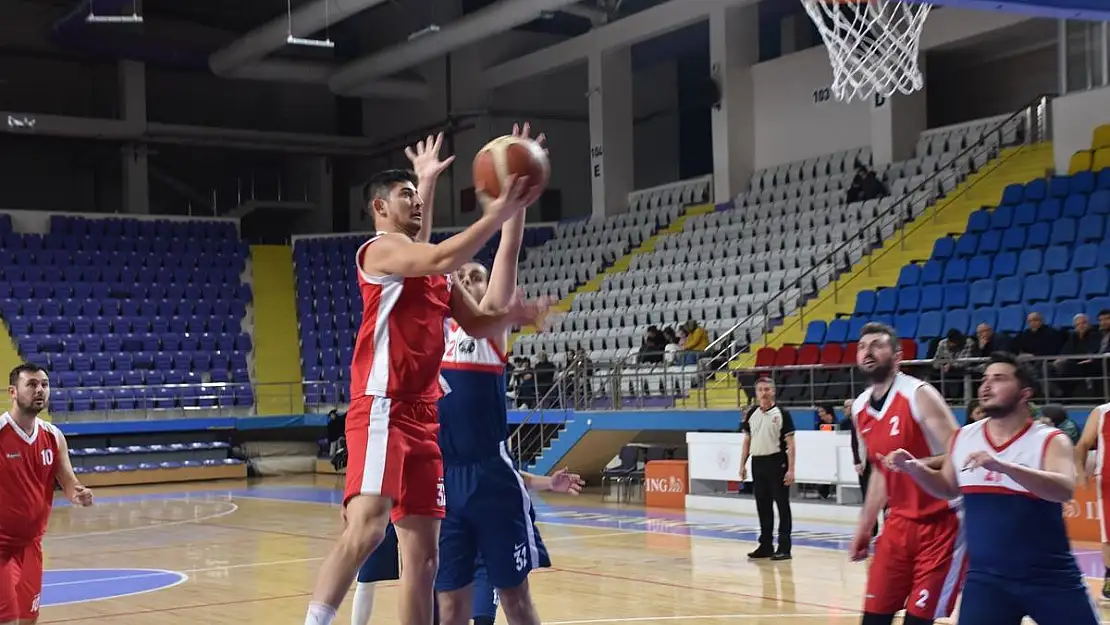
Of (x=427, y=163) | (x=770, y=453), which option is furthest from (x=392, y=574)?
(x=770, y=453)

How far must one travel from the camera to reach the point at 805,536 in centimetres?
1375

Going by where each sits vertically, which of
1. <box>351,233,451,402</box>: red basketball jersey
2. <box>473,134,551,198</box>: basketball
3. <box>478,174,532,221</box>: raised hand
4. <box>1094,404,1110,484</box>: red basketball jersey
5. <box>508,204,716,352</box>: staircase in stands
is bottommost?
<box>1094,404,1110,484</box>: red basketball jersey

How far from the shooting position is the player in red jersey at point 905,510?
5.58m

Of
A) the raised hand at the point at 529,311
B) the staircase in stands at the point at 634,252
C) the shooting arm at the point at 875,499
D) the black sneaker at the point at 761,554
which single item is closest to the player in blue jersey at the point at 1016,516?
the shooting arm at the point at 875,499

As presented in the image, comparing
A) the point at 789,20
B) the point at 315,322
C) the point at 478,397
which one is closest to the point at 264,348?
the point at 315,322

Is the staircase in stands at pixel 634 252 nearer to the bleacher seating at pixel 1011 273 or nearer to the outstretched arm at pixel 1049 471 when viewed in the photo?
the bleacher seating at pixel 1011 273

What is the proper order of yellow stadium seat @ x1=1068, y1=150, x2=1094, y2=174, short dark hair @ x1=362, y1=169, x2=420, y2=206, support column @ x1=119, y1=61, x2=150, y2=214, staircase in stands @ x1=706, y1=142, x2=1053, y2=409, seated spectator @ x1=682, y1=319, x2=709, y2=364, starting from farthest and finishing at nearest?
support column @ x1=119, y1=61, x2=150, y2=214 → staircase in stands @ x1=706, y1=142, x2=1053, y2=409 → seated spectator @ x1=682, y1=319, x2=709, y2=364 → yellow stadium seat @ x1=1068, y1=150, x2=1094, y2=174 → short dark hair @ x1=362, y1=169, x2=420, y2=206

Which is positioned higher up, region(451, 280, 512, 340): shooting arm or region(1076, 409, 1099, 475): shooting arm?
region(451, 280, 512, 340): shooting arm

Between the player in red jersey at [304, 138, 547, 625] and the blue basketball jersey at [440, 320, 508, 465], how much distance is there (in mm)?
967

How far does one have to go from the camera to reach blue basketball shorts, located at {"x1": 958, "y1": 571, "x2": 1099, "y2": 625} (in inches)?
188

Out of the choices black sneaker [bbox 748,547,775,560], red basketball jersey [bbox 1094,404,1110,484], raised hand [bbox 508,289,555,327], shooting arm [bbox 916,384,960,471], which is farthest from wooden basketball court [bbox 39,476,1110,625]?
raised hand [bbox 508,289,555,327]

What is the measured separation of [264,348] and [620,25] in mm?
9946

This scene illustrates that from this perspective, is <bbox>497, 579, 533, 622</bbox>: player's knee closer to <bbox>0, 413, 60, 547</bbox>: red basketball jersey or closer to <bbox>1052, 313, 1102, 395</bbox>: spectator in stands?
<bbox>0, 413, 60, 547</bbox>: red basketball jersey

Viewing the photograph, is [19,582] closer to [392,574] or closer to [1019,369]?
[392,574]
